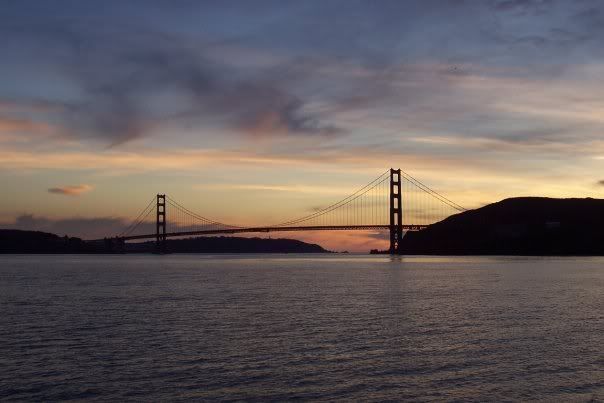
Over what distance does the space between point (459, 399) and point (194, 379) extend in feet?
23.2

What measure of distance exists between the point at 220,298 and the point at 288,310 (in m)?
9.10

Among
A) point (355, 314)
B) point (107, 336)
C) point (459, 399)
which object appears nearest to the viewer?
point (459, 399)

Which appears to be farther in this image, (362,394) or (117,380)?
(117,380)

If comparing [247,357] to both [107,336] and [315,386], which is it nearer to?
[315,386]

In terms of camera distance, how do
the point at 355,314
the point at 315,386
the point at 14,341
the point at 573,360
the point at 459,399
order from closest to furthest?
the point at 459,399 < the point at 315,386 < the point at 573,360 < the point at 14,341 < the point at 355,314

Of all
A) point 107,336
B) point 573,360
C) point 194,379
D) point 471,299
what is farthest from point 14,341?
point 471,299

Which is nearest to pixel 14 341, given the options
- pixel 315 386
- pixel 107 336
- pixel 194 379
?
pixel 107 336

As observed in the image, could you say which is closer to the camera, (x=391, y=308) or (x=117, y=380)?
(x=117, y=380)

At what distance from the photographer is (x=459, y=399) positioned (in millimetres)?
15992

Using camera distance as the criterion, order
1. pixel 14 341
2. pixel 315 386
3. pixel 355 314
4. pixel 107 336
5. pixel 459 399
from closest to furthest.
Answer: pixel 459 399, pixel 315 386, pixel 14 341, pixel 107 336, pixel 355 314

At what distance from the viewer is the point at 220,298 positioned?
43.1 meters

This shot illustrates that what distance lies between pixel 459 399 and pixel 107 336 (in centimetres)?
1496

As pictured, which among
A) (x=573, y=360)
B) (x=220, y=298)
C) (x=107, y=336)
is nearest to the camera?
(x=573, y=360)

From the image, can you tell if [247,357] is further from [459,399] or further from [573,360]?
[573,360]
